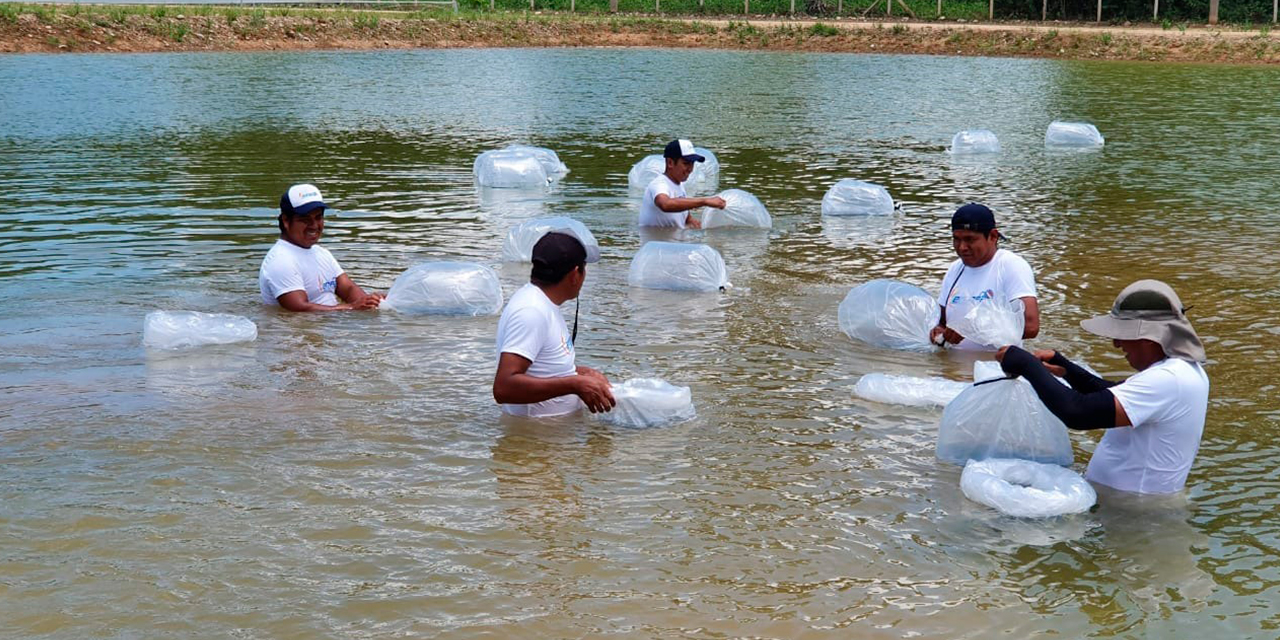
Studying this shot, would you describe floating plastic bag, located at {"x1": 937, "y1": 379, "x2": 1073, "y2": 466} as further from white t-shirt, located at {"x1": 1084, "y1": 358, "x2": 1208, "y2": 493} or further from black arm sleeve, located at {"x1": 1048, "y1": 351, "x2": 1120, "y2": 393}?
black arm sleeve, located at {"x1": 1048, "y1": 351, "x2": 1120, "y2": 393}

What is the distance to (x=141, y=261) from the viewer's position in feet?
35.2

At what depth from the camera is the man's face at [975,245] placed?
24.5 ft

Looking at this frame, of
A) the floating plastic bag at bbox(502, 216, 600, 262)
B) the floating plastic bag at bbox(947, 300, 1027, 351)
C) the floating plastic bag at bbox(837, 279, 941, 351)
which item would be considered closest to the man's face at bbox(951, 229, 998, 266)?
the floating plastic bag at bbox(947, 300, 1027, 351)

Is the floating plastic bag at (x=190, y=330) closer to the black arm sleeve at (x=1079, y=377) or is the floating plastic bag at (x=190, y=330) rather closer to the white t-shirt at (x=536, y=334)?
the white t-shirt at (x=536, y=334)

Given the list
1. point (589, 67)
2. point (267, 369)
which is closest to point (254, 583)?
point (267, 369)

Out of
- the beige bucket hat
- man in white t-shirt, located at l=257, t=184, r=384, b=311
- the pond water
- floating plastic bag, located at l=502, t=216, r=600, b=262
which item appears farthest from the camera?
floating plastic bag, located at l=502, t=216, r=600, b=262

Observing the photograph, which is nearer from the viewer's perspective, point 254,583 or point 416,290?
point 254,583

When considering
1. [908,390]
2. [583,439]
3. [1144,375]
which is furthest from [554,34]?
[1144,375]

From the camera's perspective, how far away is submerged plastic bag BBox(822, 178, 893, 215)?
515 inches

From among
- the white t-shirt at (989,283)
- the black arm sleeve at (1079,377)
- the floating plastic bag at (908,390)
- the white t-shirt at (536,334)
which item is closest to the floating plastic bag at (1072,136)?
the white t-shirt at (989,283)

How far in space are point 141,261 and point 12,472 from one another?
5092 mm

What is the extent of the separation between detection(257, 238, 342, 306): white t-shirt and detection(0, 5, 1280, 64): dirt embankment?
3054 centimetres

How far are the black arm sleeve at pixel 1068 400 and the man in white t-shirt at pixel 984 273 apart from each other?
2380 millimetres

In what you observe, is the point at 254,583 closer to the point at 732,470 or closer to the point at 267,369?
the point at 732,470
